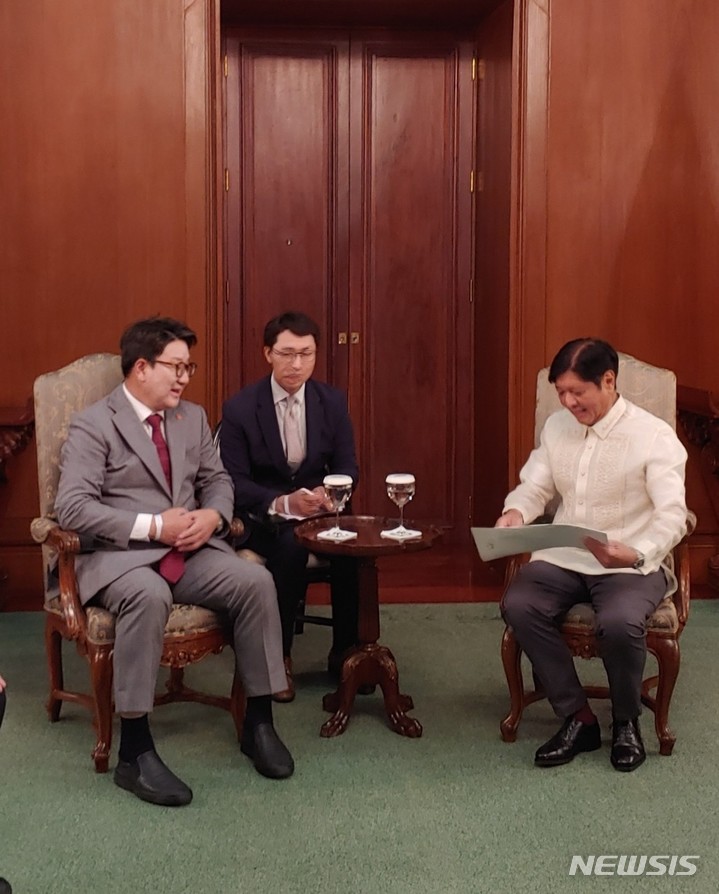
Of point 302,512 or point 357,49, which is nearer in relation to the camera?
point 302,512

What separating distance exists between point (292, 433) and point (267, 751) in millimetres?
1188

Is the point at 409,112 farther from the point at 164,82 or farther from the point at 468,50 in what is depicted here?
the point at 164,82

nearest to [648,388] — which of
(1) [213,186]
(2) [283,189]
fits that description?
(1) [213,186]

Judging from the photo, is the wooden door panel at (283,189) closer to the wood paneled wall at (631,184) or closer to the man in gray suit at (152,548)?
the wood paneled wall at (631,184)

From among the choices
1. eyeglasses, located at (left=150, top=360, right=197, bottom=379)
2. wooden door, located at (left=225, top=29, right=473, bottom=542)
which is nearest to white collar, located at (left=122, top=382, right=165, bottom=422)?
eyeglasses, located at (left=150, top=360, right=197, bottom=379)

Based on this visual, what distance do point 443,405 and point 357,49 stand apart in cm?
176

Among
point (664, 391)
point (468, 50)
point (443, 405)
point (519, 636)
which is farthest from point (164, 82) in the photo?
point (519, 636)

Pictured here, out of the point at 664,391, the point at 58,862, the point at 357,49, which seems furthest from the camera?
the point at 357,49

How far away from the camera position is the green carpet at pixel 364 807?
255 cm

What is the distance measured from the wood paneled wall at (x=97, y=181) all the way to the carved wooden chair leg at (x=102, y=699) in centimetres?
185

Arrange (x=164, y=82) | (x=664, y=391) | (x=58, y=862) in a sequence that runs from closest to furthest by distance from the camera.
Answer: (x=58, y=862), (x=664, y=391), (x=164, y=82)

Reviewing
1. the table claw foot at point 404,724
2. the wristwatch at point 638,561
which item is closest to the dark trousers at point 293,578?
the table claw foot at point 404,724

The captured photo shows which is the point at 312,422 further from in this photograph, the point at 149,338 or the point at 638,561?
the point at 638,561

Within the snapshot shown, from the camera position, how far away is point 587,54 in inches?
195
